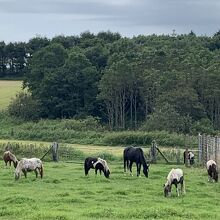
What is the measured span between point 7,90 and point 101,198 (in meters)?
90.2

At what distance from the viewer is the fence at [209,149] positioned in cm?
3450

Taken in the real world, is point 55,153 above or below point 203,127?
below

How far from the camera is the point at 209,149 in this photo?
37531 millimetres

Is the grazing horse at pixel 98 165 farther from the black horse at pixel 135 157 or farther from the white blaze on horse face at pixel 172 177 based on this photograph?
the white blaze on horse face at pixel 172 177

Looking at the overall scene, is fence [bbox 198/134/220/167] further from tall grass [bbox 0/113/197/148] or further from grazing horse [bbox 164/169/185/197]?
tall grass [bbox 0/113/197/148]

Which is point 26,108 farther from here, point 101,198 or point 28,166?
point 101,198

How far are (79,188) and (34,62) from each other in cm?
6877

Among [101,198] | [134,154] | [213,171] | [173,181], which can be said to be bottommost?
[101,198]

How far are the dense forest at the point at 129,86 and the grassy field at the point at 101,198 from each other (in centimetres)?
3948

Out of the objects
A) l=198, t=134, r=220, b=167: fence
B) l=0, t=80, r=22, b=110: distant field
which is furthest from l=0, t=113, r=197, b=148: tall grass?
l=0, t=80, r=22, b=110: distant field

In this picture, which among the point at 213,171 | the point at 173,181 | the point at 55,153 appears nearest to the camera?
the point at 173,181

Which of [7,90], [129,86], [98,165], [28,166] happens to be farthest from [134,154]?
[7,90]

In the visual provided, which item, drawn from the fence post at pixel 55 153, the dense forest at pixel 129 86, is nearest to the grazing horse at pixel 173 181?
the fence post at pixel 55 153

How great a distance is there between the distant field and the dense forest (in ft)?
36.1
